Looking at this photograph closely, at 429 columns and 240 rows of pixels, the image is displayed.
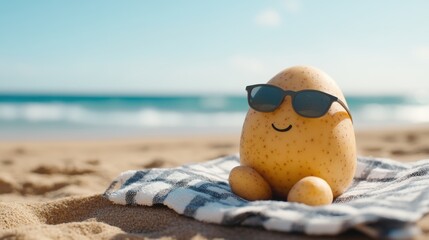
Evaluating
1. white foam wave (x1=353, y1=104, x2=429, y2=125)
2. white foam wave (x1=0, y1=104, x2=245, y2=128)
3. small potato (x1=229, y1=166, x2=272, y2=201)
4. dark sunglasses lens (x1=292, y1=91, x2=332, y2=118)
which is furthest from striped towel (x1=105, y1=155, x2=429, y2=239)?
white foam wave (x1=353, y1=104, x2=429, y2=125)

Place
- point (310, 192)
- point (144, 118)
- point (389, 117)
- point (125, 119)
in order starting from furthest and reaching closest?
point (389, 117), point (144, 118), point (125, 119), point (310, 192)

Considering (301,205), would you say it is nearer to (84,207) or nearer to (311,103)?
A: (311,103)

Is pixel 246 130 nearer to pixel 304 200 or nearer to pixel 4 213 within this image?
pixel 304 200

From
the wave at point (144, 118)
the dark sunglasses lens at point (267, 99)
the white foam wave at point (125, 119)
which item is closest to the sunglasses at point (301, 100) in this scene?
the dark sunglasses lens at point (267, 99)

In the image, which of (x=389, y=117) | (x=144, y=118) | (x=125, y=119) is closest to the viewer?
(x=125, y=119)

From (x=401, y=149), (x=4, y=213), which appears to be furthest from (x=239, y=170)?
(x=401, y=149)

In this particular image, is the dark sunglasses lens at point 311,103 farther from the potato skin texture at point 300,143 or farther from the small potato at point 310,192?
the small potato at point 310,192

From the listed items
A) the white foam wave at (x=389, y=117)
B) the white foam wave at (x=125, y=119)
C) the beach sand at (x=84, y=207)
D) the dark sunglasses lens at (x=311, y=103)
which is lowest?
the white foam wave at (x=125, y=119)

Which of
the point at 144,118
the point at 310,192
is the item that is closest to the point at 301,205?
the point at 310,192
